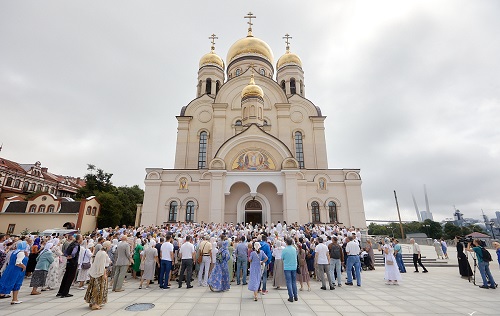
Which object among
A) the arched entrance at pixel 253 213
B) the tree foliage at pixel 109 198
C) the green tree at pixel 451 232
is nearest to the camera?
the arched entrance at pixel 253 213

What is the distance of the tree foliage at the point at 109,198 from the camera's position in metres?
34.7

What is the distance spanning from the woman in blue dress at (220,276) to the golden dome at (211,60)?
1314 inches

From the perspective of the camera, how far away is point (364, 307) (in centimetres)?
643

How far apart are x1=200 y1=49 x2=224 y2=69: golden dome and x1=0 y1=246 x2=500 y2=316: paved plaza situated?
3325cm

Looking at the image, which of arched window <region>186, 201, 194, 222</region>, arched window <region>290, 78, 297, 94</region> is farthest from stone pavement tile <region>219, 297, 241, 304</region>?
arched window <region>290, 78, 297, 94</region>

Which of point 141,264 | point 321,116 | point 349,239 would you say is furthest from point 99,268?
point 321,116

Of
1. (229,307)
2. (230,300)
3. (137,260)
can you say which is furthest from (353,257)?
(137,260)

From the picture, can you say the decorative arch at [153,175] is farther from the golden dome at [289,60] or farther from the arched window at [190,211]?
the golden dome at [289,60]

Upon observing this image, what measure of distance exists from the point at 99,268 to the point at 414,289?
32.4 feet

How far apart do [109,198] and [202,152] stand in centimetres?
1680

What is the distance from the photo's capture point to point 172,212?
24.5 metres

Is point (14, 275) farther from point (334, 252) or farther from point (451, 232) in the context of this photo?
point (451, 232)

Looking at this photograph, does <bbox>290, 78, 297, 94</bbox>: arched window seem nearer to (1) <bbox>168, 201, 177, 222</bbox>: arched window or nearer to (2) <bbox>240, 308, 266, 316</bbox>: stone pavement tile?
(1) <bbox>168, 201, 177, 222</bbox>: arched window

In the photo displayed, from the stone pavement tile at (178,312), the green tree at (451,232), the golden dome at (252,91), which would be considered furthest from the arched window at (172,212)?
the green tree at (451,232)
